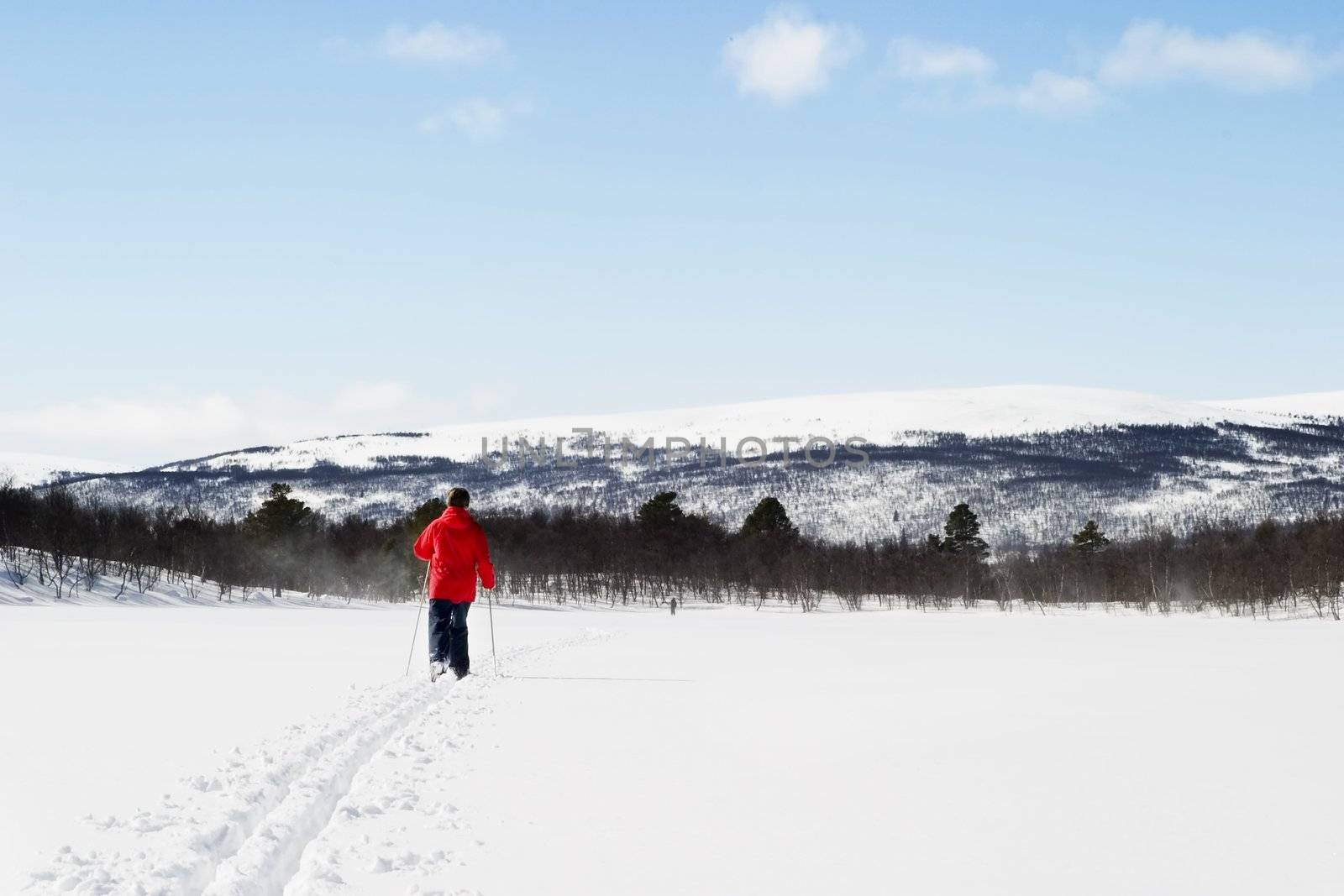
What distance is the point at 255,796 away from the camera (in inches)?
219

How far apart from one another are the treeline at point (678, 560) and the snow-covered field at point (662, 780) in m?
40.4

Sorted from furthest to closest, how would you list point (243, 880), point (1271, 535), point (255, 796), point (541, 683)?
point (1271, 535)
point (541, 683)
point (255, 796)
point (243, 880)

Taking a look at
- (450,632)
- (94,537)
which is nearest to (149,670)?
(450,632)

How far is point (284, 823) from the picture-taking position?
5.07 meters

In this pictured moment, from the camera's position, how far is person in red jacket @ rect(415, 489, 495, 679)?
461 inches

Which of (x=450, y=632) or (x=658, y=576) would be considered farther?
(x=658, y=576)

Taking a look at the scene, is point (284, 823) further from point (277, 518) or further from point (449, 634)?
point (277, 518)

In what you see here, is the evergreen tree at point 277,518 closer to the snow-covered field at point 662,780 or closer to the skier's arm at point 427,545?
the snow-covered field at point 662,780

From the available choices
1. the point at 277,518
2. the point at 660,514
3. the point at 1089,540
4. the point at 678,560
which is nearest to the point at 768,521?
the point at 678,560

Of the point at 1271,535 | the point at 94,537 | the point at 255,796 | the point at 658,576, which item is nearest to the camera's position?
the point at 255,796

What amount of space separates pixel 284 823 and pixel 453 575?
6.88 m

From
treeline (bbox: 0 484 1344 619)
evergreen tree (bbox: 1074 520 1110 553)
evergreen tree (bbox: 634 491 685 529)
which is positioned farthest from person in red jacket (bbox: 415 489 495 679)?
evergreen tree (bbox: 1074 520 1110 553)

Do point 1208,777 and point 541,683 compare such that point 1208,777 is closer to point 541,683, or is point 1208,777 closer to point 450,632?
point 541,683

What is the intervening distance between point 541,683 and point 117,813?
5.92 meters
